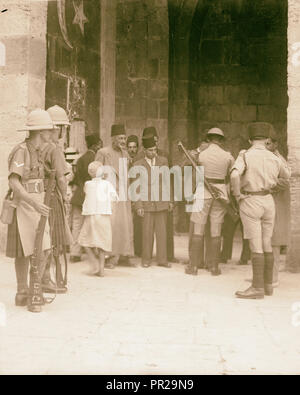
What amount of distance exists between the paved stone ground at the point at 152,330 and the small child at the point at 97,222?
1.25 feet

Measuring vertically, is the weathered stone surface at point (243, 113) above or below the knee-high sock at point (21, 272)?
above

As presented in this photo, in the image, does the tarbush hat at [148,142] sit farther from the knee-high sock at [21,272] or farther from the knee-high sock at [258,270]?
the knee-high sock at [21,272]

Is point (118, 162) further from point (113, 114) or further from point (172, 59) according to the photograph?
point (172, 59)

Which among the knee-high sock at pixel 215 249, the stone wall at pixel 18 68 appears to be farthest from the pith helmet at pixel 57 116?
the knee-high sock at pixel 215 249

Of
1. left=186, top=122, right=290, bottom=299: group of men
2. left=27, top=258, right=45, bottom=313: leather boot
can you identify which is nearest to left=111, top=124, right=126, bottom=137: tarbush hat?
left=186, top=122, right=290, bottom=299: group of men

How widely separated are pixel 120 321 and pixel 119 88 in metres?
7.64

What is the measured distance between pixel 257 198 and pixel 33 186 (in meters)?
2.20

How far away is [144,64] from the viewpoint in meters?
12.6

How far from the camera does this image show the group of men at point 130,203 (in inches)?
227

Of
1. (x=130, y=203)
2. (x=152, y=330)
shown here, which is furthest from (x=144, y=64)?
(x=152, y=330)

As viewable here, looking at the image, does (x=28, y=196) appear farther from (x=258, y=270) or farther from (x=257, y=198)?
(x=258, y=270)

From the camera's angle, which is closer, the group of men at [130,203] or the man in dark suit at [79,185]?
the group of men at [130,203]
